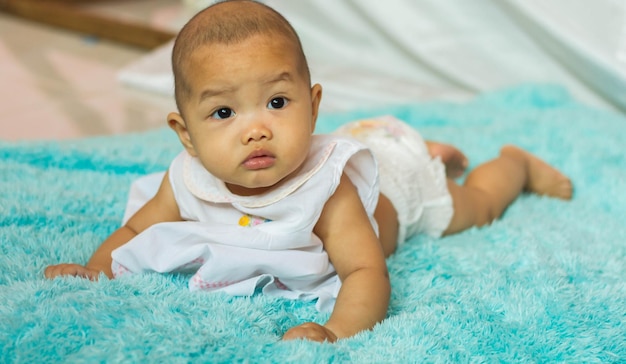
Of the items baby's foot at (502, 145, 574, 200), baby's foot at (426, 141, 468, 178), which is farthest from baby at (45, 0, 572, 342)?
A: baby's foot at (502, 145, 574, 200)

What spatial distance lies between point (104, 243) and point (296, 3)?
1592mm

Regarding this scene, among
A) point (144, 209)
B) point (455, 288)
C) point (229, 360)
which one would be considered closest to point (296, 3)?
point (144, 209)

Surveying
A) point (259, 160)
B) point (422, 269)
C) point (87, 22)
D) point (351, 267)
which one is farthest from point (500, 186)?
point (87, 22)

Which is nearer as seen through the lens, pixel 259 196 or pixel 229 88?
pixel 229 88

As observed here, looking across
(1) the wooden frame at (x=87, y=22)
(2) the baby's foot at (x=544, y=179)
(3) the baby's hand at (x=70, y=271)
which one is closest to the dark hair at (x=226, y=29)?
(3) the baby's hand at (x=70, y=271)

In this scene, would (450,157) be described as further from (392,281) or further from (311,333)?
(311,333)

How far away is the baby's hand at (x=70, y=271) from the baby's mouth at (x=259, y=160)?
279mm

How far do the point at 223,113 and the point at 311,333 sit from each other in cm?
31

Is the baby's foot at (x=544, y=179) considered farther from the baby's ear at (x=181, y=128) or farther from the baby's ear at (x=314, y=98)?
the baby's ear at (x=181, y=128)

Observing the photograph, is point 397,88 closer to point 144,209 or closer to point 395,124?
point 395,124

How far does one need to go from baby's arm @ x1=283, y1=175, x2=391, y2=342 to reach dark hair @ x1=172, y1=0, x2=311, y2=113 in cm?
19

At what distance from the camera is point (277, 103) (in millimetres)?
1031

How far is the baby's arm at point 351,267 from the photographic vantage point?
3.20 feet

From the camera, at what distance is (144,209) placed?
1239 mm
